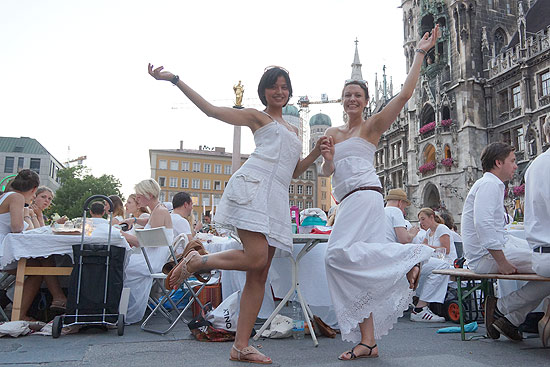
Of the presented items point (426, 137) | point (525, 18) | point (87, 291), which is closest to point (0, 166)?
point (426, 137)

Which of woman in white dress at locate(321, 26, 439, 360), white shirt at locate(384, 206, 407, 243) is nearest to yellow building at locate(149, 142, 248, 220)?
white shirt at locate(384, 206, 407, 243)

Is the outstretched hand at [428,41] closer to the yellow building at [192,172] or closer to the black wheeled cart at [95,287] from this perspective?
the black wheeled cart at [95,287]

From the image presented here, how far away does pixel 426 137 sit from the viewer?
1265 inches

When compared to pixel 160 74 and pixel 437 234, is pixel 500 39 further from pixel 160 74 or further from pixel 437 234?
pixel 160 74

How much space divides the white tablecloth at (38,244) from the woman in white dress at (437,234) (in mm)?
4720

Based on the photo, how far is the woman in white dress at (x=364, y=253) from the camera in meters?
3.40

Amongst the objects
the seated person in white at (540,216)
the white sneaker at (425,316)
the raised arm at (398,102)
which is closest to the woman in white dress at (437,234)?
the white sneaker at (425,316)

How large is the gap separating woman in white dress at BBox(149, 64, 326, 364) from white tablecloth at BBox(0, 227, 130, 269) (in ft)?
6.55

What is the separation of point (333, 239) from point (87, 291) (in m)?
2.70

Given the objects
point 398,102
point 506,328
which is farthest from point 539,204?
point 398,102

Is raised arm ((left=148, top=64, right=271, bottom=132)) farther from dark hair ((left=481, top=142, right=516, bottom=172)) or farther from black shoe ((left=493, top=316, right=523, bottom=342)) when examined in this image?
black shoe ((left=493, top=316, right=523, bottom=342))

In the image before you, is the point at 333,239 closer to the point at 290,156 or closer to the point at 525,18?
the point at 290,156

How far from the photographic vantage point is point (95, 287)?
4609mm

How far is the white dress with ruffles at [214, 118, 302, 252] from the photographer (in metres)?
3.16
